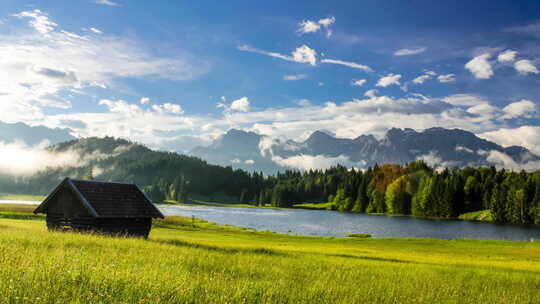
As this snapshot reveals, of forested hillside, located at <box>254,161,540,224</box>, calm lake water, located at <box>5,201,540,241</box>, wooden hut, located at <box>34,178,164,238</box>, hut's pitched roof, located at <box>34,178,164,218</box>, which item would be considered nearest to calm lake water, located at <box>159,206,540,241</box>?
calm lake water, located at <box>5,201,540,241</box>

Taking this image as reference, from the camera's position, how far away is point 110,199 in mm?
37938

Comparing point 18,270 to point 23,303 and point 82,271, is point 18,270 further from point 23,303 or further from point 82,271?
point 23,303

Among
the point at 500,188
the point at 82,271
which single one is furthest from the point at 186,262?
the point at 500,188

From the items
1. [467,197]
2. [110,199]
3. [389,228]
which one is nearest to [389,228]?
[389,228]

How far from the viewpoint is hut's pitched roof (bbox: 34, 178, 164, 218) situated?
120 feet

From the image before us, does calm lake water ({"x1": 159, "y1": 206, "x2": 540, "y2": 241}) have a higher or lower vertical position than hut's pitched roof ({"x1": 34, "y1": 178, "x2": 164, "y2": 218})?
lower

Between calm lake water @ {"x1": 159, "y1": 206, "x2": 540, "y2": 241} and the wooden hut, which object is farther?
calm lake water @ {"x1": 159, "y1": 206, "x2": 540, "y2": 241}

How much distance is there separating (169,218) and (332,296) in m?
84.8

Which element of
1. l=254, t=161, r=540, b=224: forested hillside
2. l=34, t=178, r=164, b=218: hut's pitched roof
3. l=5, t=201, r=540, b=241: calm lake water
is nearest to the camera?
l=34, t=178, r=164, b=218: hut's pitched roof

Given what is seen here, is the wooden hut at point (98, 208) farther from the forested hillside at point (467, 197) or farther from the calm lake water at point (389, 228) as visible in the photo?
the forested hillside at point (467, 197)

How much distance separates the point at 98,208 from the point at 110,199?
168 centimetres

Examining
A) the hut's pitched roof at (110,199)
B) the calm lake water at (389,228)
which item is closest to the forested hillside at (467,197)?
the calm lake water at (389,228)

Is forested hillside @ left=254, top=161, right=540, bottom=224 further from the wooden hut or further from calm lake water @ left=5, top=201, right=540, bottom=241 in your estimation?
the wooden hut

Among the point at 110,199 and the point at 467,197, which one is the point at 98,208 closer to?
the point at 110,199
